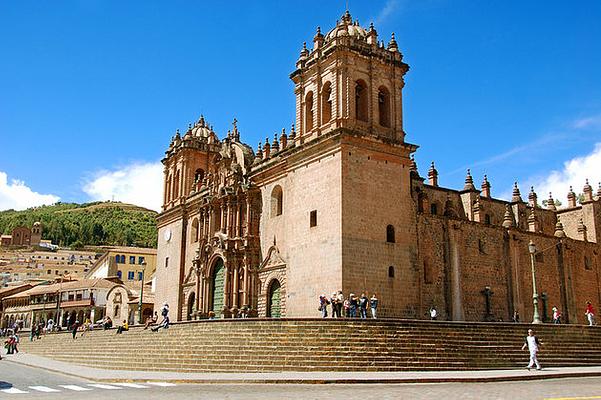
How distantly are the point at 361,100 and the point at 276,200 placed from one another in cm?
692

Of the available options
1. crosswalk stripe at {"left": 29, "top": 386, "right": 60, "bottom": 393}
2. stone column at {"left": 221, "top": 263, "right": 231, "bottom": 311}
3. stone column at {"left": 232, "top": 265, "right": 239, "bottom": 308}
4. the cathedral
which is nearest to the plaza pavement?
crosswalk stripe at {"left": 29, "top": 386, "right": 60, "bottom": 393}

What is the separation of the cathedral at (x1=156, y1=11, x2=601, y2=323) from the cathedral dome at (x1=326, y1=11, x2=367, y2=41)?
0.35 feet

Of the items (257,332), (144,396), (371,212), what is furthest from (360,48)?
(144,396)

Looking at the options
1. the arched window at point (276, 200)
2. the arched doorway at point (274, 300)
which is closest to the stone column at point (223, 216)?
the arched window at point (276, 200)

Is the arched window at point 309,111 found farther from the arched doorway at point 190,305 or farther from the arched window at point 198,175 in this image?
the arched window at point 198,175

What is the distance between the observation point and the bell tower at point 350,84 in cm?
2859

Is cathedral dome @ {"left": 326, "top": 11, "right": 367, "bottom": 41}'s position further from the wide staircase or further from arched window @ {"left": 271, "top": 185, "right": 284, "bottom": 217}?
the wide staircase

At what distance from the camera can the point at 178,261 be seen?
40.3 meters

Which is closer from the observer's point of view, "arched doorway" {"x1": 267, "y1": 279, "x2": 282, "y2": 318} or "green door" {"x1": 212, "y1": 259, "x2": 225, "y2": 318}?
"arched doorway" {"x1": 267, "y1": 279, "x2": 282, "y2": 318}

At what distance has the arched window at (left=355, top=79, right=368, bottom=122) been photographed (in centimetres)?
2939

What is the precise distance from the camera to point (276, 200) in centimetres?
3228

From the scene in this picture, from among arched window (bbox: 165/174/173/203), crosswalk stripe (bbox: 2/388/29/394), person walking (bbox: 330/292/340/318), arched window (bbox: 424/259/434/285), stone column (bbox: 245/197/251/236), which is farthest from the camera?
arched window (bbox: 165/174/173/203)

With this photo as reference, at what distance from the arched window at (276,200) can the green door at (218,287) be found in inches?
196

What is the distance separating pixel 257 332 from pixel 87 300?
44310 millimetres
